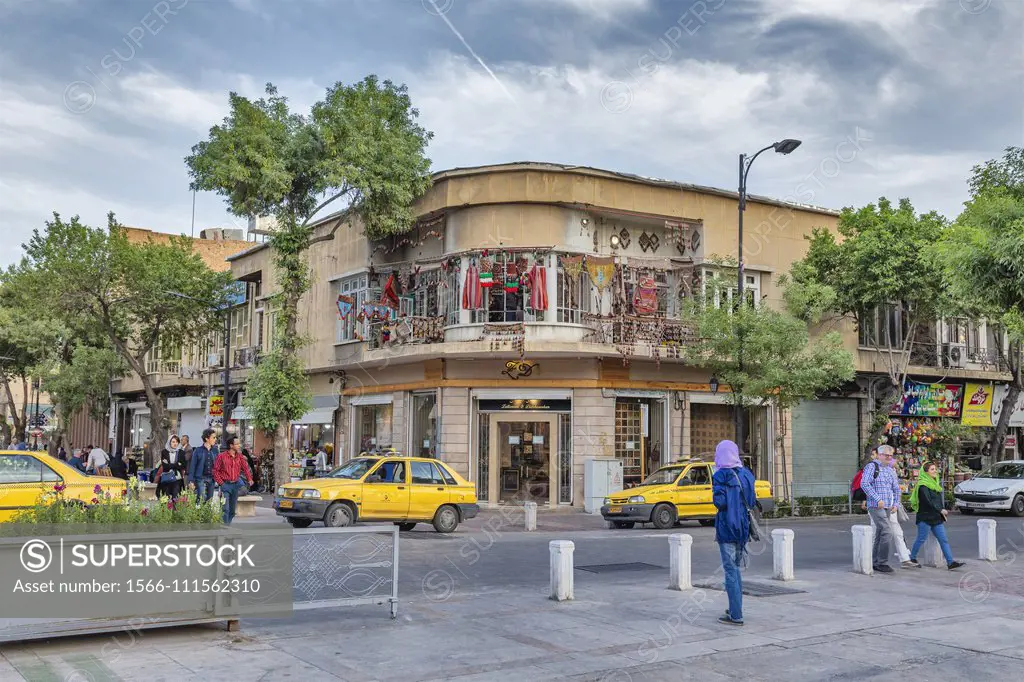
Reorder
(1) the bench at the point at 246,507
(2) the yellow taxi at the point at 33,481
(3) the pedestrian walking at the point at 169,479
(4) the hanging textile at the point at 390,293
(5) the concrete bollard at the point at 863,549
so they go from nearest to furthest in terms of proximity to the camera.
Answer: (5) the concrete bollard at the point at 863,549 → (2) the yellow taxi at the point at 33,481 → (3) the pedestrian walking at the point at 169,479 → (1) the bench at the point at 246,507 → (4) the hanging textile at the point at 390,293

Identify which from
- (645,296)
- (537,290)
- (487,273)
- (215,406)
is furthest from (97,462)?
(645,296)

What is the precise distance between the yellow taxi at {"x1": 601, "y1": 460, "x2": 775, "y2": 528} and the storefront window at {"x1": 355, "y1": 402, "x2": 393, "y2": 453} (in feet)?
30.7

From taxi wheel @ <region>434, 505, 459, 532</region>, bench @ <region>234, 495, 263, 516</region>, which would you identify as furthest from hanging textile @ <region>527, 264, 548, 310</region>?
bench @ <region>234, 495, 263, 516</region>

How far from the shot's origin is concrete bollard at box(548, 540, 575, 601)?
11289mm

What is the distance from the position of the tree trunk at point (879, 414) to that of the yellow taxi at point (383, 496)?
16.1 m

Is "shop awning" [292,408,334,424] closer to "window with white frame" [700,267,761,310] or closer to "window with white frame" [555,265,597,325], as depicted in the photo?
"window with white frame" [555,265,597,325]

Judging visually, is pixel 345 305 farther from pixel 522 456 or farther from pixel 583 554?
pixel 583 554

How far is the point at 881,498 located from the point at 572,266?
13699 millimetres

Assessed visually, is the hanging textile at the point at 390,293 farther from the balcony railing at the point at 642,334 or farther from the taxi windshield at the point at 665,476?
the taxi windshield at the point at 665,476

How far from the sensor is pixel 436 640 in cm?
902

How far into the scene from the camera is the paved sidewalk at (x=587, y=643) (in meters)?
7.75

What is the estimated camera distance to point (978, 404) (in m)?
34.5

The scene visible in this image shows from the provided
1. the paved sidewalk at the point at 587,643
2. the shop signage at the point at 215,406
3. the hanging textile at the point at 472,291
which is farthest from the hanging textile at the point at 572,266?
the shop signage at the point at 215,406

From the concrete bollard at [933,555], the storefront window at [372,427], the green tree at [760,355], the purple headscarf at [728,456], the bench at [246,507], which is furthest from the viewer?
the storefront window at [372,427]
